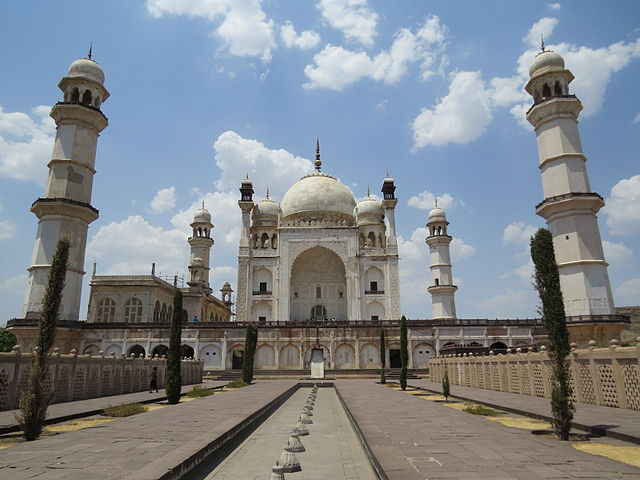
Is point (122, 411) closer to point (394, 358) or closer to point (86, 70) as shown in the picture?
point (394, 358)

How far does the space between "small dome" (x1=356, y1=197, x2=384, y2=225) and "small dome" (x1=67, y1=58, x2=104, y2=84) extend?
2343cm

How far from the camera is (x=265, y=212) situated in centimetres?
4353

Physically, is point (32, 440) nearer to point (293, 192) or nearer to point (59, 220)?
point (59, 220)

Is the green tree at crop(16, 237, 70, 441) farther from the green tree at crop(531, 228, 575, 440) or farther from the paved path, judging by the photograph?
the paved path

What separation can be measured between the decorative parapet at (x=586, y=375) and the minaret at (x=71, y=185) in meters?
25.1

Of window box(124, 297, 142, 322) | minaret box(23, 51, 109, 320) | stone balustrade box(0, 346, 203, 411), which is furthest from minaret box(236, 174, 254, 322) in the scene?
stone balustrade box(0, 346, 203, 411)

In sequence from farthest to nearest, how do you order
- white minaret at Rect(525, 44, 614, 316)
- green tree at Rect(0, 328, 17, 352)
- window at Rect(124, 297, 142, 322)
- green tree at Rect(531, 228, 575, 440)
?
green tree at Rect(0, 328, 17, 352) < window at Rect(124, 297, 142, 322) < white minaret at Rect(525, 44, 614, 316) < green tree at Rect(531, 228, 575, 440)

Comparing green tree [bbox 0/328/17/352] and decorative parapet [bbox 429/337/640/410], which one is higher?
green tree [bbox 0/328/17/352]

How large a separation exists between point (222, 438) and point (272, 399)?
648cm

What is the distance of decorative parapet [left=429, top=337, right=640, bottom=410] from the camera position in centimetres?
1025

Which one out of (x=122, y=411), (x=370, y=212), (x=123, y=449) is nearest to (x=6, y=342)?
(x=370, y=212)

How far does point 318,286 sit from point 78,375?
27.3 m

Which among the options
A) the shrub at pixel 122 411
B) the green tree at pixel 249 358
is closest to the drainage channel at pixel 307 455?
the shrub at pixel 122 411

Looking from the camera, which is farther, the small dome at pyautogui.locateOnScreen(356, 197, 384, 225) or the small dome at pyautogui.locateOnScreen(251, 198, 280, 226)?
the small dome at pyautogui.locateOnScreen(251, 198, 280, 226)
